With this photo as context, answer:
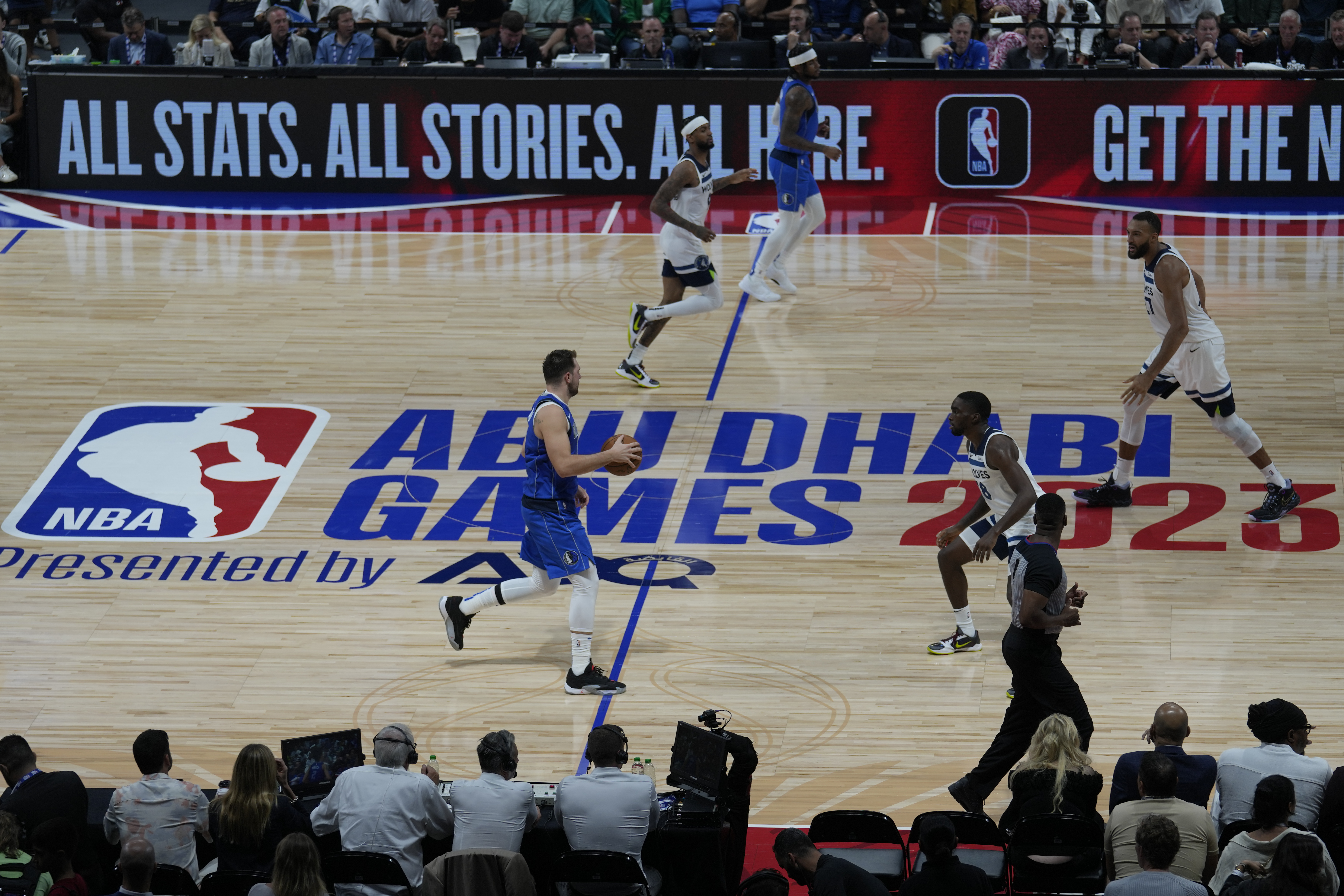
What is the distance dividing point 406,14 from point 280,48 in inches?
83.8

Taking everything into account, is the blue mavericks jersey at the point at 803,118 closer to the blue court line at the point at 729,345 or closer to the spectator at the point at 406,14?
the blue court line at the point at 729,345

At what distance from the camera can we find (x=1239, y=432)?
1176cm

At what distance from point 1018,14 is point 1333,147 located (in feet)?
12.5

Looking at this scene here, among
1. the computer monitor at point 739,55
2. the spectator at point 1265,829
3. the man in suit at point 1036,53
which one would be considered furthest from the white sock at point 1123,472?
the computer monitor at point 739,55

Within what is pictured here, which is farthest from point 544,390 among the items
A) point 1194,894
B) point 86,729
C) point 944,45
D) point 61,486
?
point 1194,894

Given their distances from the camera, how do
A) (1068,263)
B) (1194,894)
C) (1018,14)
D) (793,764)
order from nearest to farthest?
(1194,894), (793,764), (1068,263), (1018,14)

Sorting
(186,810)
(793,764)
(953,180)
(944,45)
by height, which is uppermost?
(944,45)

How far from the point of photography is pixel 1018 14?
19984 mm

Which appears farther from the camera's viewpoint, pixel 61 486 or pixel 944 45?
pixel 944 45

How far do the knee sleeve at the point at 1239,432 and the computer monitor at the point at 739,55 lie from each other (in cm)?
815

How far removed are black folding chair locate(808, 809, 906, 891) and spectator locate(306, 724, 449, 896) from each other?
5.08 ft

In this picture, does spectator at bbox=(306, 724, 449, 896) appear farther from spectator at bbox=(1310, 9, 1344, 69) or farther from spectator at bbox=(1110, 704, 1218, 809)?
spectator at bbox=(1310, 9, 1344, 69)

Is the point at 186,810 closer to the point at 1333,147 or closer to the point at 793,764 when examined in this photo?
the point at 793,764

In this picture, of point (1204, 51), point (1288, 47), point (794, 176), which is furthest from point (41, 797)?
point (1288, 47)
